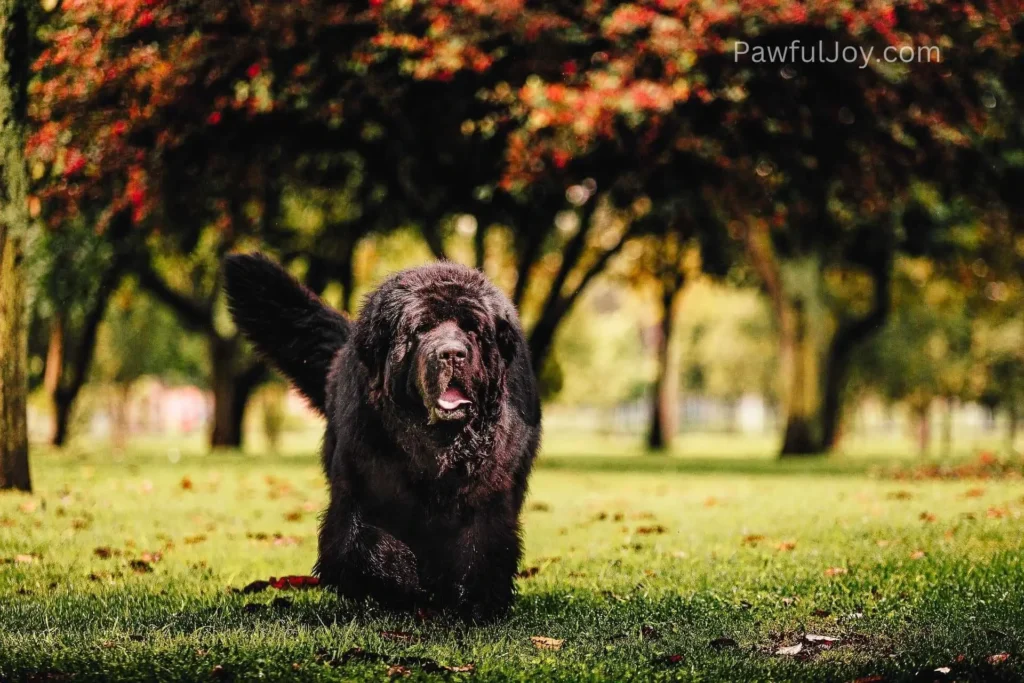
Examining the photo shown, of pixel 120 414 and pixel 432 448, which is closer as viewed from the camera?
pixel 432 448

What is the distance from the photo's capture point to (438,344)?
4.40 meters

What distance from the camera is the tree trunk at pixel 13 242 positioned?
8438 mm

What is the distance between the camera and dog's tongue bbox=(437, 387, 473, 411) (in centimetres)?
446

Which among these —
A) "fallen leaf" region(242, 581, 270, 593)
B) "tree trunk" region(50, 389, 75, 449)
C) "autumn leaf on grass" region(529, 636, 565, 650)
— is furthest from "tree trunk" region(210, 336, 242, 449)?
"autumn leaf on grass" region(529, 636, 565, 650)

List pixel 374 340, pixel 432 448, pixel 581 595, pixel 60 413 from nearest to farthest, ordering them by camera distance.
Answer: pixel 432 448 → pixel 374 340 → pixel 581 595 → pixel 60 413

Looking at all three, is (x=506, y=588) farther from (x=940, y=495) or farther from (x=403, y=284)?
(x=940, y=495)

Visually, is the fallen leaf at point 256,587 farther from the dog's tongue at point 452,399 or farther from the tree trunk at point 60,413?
the tree trunk at point 60,413

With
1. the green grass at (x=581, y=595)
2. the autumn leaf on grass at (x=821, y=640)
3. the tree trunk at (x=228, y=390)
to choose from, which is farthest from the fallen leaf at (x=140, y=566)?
the tree trunk at (x=228, y=390)

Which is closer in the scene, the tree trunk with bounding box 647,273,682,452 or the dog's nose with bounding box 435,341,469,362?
the dog's nose with bounding box 435,341,469,362

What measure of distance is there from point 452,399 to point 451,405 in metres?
0.03

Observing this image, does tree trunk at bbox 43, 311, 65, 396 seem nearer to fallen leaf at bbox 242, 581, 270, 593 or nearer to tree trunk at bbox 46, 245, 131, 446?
tree trunk at bbox 46, 245, 131, 446

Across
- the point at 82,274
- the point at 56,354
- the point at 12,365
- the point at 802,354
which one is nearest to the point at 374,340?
the point at 12,365

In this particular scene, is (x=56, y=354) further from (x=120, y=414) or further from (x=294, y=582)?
(x=120, y=414)

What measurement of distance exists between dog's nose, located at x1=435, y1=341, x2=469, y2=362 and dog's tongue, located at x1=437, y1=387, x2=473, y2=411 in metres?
0.16
